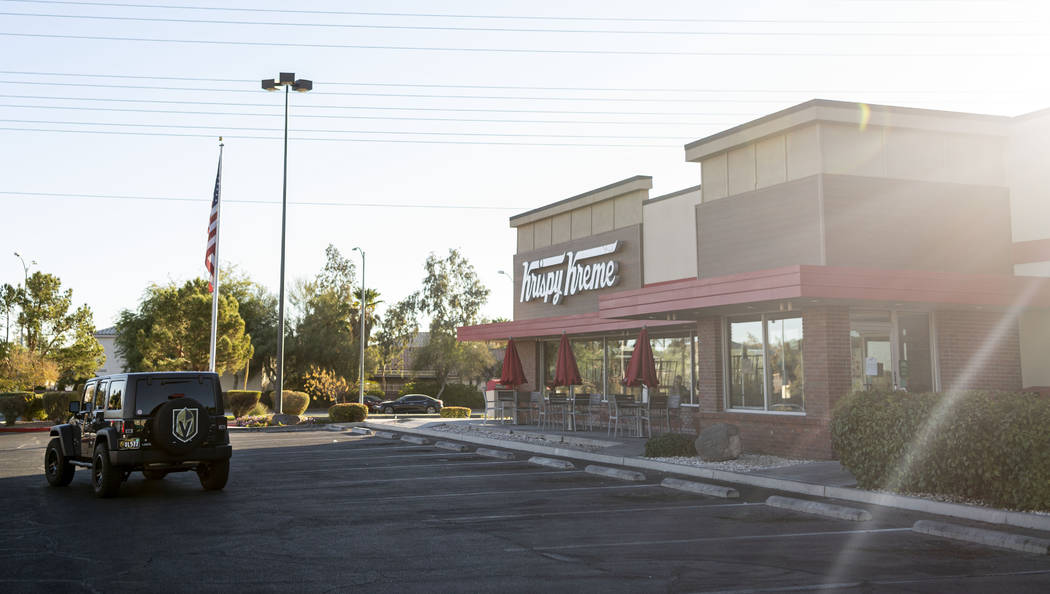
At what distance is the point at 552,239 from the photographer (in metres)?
29.3

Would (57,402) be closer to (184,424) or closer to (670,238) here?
(184,424)

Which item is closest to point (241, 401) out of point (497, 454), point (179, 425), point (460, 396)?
point (497, 454)

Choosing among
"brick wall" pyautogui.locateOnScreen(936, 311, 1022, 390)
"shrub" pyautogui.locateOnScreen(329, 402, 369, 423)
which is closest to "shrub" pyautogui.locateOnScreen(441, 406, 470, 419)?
"shrub" pyautogui.locateOnScreen(329, 402, 369, 423)

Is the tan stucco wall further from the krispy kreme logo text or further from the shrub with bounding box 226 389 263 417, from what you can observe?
the shrub with bounding box 226 389 263 417

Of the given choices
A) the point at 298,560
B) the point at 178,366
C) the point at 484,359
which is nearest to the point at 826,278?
the point at 298,560

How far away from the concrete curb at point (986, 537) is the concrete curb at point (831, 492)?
2.92 ft

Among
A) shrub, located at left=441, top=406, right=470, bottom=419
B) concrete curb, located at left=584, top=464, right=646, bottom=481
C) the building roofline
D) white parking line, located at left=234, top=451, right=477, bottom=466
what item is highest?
the building roofline

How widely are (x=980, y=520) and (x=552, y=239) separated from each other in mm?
20190

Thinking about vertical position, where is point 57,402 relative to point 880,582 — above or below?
above

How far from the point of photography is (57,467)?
13.9m

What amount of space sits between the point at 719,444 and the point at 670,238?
8619 millimetres

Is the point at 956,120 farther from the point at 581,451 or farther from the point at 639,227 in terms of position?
the point at 581,451

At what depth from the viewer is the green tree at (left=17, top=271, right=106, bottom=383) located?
3922 cm

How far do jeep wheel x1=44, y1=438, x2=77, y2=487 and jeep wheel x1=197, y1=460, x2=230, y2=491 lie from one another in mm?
2533
